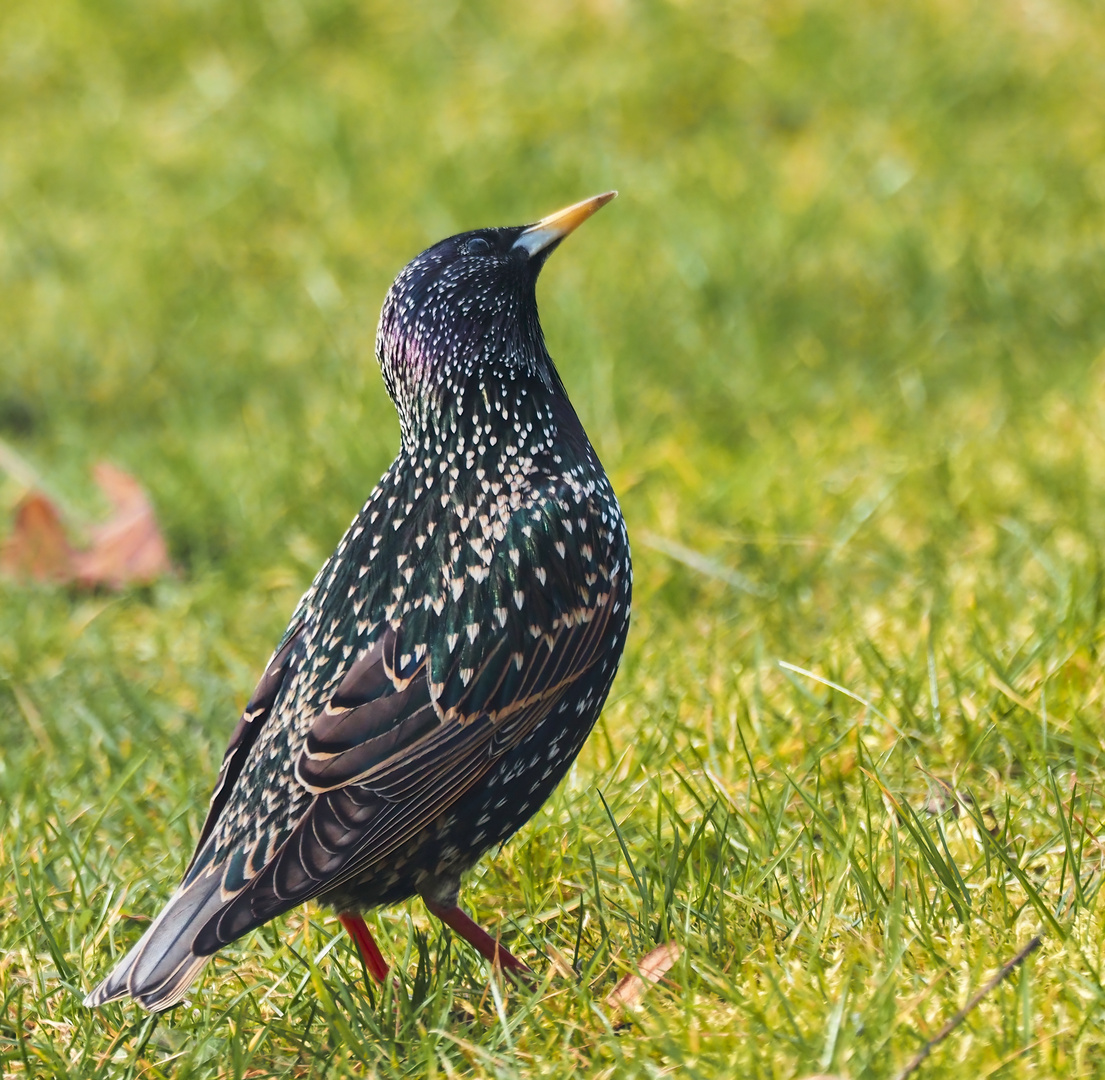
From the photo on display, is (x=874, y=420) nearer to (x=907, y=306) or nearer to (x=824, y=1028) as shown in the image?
(x=907, y=306)

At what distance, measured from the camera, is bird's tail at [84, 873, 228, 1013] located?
2676 mm

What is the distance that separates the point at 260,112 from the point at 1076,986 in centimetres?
593

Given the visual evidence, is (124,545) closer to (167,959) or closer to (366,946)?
(366,946)

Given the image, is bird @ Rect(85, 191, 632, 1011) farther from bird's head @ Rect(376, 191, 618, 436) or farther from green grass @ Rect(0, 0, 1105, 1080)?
green grass @ Rect(0, 0, 1105, 1080)

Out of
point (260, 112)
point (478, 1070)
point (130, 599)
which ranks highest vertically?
point (260, 112)

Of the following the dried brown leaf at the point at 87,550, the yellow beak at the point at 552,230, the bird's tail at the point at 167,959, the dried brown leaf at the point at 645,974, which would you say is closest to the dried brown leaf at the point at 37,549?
the dried brown leaf at the point at 87,550

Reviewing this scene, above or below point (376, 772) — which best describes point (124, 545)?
above

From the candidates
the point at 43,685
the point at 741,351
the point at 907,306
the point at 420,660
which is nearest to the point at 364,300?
the point at 741,351

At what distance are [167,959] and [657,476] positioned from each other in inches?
107

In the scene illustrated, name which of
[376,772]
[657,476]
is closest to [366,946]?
[376,772]

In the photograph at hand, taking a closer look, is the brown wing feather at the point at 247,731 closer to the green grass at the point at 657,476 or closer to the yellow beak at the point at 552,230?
the green grass at the point at 657,476

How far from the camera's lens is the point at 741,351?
5.76 metres

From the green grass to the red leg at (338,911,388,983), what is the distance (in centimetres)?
4

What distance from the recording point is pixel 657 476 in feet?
16.7
